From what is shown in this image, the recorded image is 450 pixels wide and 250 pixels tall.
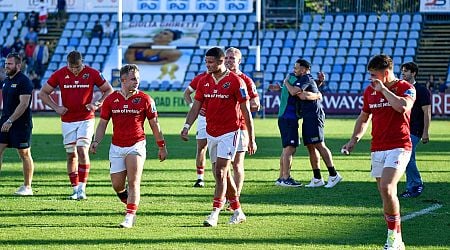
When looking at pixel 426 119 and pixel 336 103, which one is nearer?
pixel 426 119

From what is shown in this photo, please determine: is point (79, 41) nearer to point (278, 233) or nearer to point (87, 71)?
point (87, 71)

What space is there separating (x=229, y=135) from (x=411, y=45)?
35315 millimetres

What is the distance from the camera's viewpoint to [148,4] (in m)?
44.6

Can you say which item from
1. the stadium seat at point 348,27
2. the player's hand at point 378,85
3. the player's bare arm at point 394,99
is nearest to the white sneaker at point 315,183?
the player's bare arm at point 394,99

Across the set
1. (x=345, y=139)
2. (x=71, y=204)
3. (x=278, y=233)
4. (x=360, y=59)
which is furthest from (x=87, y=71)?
(x=360, y=59)

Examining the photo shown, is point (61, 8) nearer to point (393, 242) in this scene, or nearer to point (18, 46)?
point (18, 46)

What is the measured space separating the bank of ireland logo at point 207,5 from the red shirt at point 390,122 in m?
33.3

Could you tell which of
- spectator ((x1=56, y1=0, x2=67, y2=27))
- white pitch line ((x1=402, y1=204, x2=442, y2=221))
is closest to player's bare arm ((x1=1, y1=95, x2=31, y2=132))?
white pitch line ((x1=402, y1=204, x2=442, y2=221))

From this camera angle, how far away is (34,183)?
17.8 meters

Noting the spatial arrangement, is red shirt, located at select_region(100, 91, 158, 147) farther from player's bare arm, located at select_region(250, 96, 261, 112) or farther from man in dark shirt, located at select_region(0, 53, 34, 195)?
man in dark shirt, located at select_region(0, 53, 34, 195)

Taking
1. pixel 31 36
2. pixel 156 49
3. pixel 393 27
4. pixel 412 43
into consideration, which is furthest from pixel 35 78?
pixel 412 43

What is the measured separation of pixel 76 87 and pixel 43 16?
114ft

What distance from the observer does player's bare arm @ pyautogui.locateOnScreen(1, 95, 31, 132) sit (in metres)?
15.7

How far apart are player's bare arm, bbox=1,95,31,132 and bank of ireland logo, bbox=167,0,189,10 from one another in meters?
29.5
